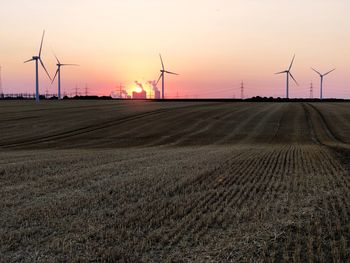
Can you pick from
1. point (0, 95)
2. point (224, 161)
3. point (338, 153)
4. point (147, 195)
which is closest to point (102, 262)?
point (147, 195)

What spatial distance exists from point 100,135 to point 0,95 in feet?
468

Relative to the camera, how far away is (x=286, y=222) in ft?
28.7

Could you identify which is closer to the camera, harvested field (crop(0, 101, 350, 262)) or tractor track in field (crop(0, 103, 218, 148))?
harvested field (crop(0, 101, 350, 262))

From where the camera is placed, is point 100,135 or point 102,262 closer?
point 102,262

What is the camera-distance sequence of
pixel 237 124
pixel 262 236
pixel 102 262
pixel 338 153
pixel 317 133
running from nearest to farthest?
pixel 102 262 → pixel 262 236 → pixel 338 153 → pixel 317 133 → pixel 237 124

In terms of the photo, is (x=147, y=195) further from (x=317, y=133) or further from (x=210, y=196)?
(x=317, y=133)

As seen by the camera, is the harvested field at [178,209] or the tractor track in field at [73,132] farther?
the tractor track in field at [73,132]

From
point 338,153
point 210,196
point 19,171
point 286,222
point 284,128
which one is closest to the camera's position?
point 286,222

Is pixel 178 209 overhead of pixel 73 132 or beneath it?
overhead

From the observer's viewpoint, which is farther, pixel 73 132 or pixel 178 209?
pixel 73 132

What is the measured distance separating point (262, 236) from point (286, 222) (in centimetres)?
120

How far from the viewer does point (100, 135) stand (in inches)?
1612

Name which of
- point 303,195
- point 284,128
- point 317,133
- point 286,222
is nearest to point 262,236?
point 286,222

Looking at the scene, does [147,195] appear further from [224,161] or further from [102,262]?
[224,161]
